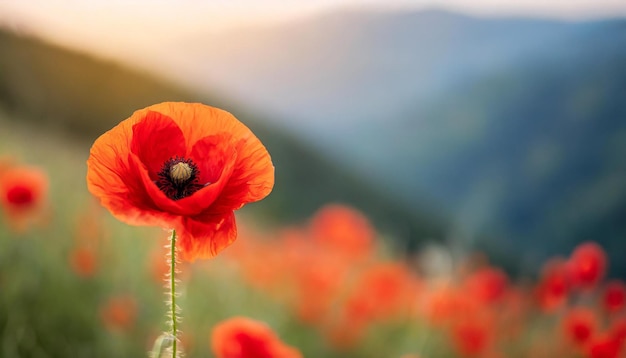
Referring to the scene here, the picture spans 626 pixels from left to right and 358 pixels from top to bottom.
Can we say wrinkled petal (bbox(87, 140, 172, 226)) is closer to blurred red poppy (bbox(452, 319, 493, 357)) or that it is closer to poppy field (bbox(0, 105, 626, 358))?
poppy field (bbox(0, 105, 626, 358))

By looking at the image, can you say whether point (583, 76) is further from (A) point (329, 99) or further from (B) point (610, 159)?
(A) point (329, 99)

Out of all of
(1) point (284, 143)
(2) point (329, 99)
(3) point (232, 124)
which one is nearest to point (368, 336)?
(2) point (329, 99)

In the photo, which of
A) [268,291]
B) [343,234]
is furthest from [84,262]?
[343,234]

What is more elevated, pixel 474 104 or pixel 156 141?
pixel 474 104

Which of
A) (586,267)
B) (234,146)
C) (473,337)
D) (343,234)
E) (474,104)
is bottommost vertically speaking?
(234,146)

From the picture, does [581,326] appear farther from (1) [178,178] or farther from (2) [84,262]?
(2) [84,262]

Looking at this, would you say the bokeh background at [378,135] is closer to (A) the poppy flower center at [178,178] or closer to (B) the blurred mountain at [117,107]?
(B) the blurred mountain at [117,107]

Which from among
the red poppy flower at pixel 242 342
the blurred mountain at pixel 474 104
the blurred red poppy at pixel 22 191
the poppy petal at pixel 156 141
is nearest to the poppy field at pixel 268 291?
the blurred red poppy at pixel 22 191
